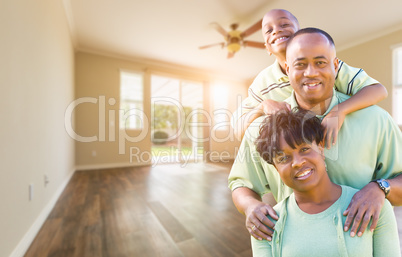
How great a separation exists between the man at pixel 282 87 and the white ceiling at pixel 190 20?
2.86 m

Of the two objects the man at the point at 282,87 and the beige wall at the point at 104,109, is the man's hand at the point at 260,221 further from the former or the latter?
the beige wall at the point at 104,109

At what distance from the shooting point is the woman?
1.71 ft

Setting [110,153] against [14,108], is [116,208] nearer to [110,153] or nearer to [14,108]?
[14,108]

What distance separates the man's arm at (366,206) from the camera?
504 millimetres

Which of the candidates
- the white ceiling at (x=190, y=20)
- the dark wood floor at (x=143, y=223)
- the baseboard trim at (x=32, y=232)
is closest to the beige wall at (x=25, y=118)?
the baseboard trim at (x=32, y=232)

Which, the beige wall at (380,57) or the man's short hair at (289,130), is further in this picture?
the beige wall at (380,57)

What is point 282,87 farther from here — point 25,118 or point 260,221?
point 25,118

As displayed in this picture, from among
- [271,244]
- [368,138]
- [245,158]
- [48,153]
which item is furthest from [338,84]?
[48,153]

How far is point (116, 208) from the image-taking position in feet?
7.90

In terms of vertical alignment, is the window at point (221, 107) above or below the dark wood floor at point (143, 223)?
above

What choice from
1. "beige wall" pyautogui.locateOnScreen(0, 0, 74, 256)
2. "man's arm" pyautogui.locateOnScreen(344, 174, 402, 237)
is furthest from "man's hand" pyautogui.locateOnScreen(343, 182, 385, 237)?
"beige wall" pyautogui.locateOnScreen(0, 0, 74, 256)

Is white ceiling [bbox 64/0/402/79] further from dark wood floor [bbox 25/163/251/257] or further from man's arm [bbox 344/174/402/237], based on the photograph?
man's arm [bbox 344/174/402/237]

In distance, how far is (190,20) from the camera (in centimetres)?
372

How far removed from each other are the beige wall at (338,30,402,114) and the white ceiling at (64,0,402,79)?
153mm
